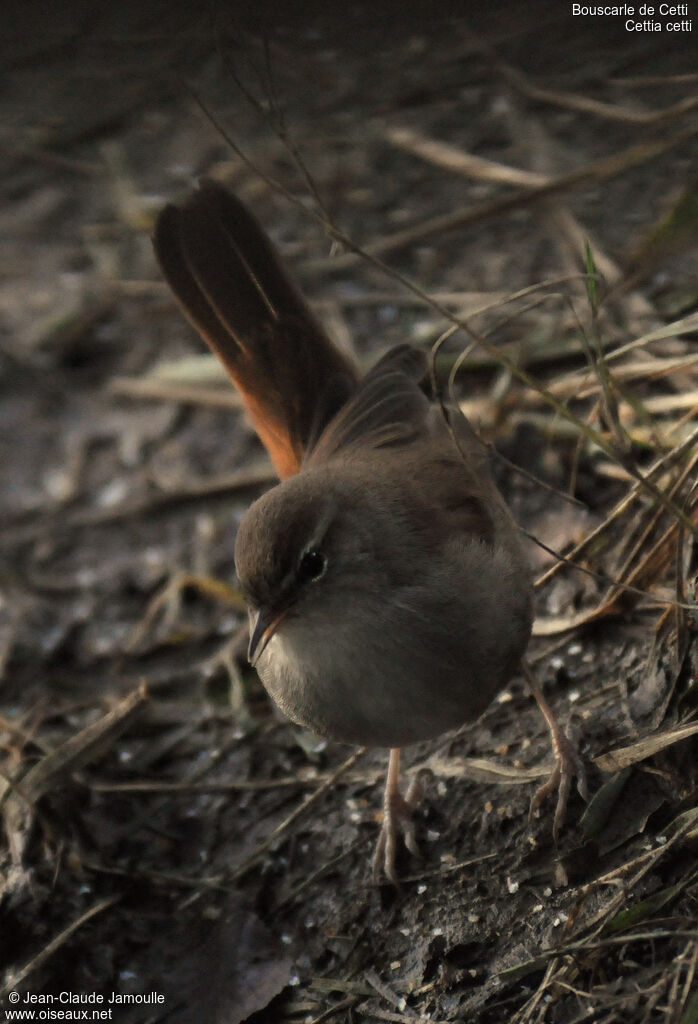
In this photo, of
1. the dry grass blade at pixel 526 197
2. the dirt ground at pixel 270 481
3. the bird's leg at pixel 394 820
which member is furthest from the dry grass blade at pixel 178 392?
the bird's leg at pixel 394 820

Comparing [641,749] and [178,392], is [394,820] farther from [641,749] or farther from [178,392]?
[178,392]

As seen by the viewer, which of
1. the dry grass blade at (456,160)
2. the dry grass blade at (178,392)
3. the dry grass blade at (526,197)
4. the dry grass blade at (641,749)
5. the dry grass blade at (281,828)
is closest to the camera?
the dry grass blade at (641,749)

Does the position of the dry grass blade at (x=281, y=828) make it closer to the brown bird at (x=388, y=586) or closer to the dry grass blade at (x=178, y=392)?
the brown bird at (x=388, y=586)

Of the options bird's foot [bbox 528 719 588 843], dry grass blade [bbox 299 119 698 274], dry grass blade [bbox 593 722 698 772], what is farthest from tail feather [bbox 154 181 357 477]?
dry grass blade [bbox 593 722 698 772]

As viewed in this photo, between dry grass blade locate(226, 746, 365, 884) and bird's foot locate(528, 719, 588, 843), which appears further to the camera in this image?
dry grass blade locate(226, 746, 365, 884)

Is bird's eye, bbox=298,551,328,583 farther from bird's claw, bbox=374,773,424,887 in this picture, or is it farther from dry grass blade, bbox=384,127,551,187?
dry grass blade, bbox=384,127,551,187

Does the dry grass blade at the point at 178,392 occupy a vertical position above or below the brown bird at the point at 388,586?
below

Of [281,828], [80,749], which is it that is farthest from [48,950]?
[281,828]

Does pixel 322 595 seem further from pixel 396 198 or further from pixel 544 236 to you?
pixel 396 198
